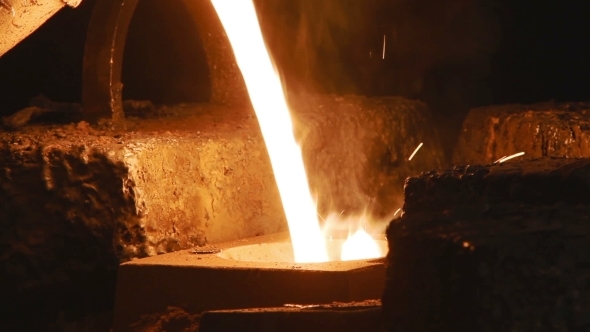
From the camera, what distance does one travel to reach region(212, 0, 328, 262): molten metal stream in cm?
335

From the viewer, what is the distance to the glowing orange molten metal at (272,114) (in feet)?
11.0

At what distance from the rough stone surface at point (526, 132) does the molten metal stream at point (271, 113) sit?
3.52 feet

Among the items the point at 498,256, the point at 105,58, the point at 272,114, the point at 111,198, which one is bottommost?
the point at 498,256

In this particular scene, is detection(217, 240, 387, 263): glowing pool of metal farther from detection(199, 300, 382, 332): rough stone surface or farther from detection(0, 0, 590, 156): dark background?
detection(0, 0, 590, 156): dark background

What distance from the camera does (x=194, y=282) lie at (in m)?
2.66

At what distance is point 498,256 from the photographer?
1.70 metres

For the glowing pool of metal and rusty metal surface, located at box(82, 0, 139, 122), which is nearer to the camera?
the glowing pool of metal

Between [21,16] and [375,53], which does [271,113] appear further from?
[375,53]

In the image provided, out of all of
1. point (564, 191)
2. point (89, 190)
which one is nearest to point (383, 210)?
point (89, 190)

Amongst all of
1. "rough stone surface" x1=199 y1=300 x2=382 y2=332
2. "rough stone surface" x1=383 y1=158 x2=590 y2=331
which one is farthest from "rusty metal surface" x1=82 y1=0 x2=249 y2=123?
"rough stone surface" x1=383 y1=158 x2=590 y2=331

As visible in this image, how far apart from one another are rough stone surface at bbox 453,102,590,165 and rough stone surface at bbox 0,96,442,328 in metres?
1.15

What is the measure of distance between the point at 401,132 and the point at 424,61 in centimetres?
64


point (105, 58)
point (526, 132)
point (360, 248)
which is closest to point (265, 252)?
point (360, 248)

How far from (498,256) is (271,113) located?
181 centimetres
